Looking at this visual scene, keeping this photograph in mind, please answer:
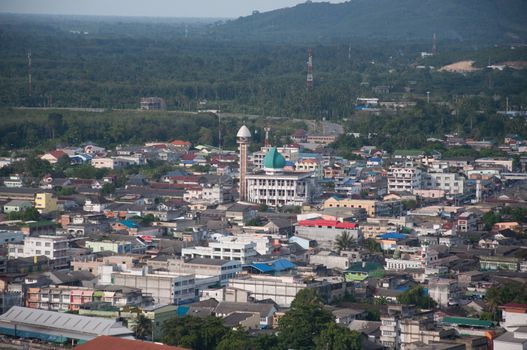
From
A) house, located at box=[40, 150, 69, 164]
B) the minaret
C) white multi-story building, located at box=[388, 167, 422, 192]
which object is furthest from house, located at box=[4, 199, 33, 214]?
white multi-story building, located at box=[388, 167, 422, 192]

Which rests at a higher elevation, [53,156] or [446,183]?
[446,183]

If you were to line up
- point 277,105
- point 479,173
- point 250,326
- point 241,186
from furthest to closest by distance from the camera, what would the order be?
1. point 277,105
2. point 479,173
3. point 241,186
4. point 250,326

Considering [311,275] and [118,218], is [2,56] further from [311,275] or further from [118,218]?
[311,275]

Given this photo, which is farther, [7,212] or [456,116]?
[456,116]

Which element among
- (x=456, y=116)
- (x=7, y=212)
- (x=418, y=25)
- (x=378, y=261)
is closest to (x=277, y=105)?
(x=456, y=116)

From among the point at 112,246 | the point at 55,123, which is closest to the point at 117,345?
the point at 112,246

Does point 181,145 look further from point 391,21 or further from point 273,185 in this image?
point 391,21
